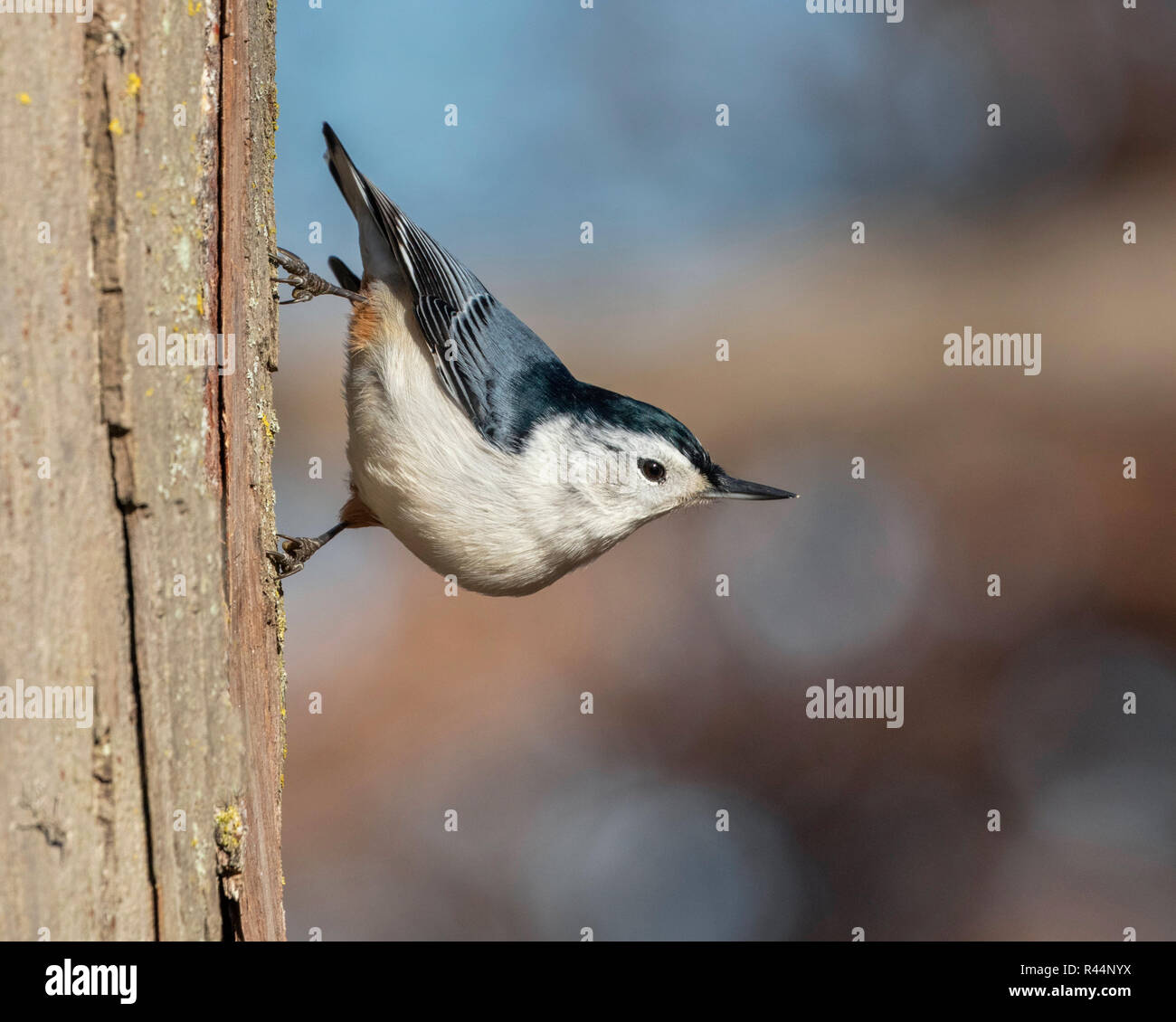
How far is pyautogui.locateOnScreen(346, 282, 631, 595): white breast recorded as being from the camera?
2607 mm

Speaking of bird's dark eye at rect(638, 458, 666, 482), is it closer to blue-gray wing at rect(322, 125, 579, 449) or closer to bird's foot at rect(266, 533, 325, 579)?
blue-gray wing at rect(322, 125, 579, 449)

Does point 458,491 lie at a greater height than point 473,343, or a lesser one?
lesser

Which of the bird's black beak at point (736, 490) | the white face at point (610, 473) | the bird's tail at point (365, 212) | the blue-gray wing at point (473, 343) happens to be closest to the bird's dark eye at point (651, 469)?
the white face at point (610, 473)

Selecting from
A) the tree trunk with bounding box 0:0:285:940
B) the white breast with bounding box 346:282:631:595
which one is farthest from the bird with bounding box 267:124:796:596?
the tree trunk with bounding box 0:0:285:940

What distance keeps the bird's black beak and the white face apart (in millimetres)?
84

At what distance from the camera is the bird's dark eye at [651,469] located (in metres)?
2.81

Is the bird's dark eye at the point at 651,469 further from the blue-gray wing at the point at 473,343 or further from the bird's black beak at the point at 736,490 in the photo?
the blue-gray wing at the point at 473,343

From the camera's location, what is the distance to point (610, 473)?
276cm

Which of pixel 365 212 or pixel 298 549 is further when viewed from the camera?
pixel 365 212

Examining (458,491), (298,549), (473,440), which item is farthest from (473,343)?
(298,549)

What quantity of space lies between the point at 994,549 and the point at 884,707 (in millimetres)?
985

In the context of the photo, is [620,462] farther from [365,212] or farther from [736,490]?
[365,212]

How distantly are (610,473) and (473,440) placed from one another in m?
0.35
